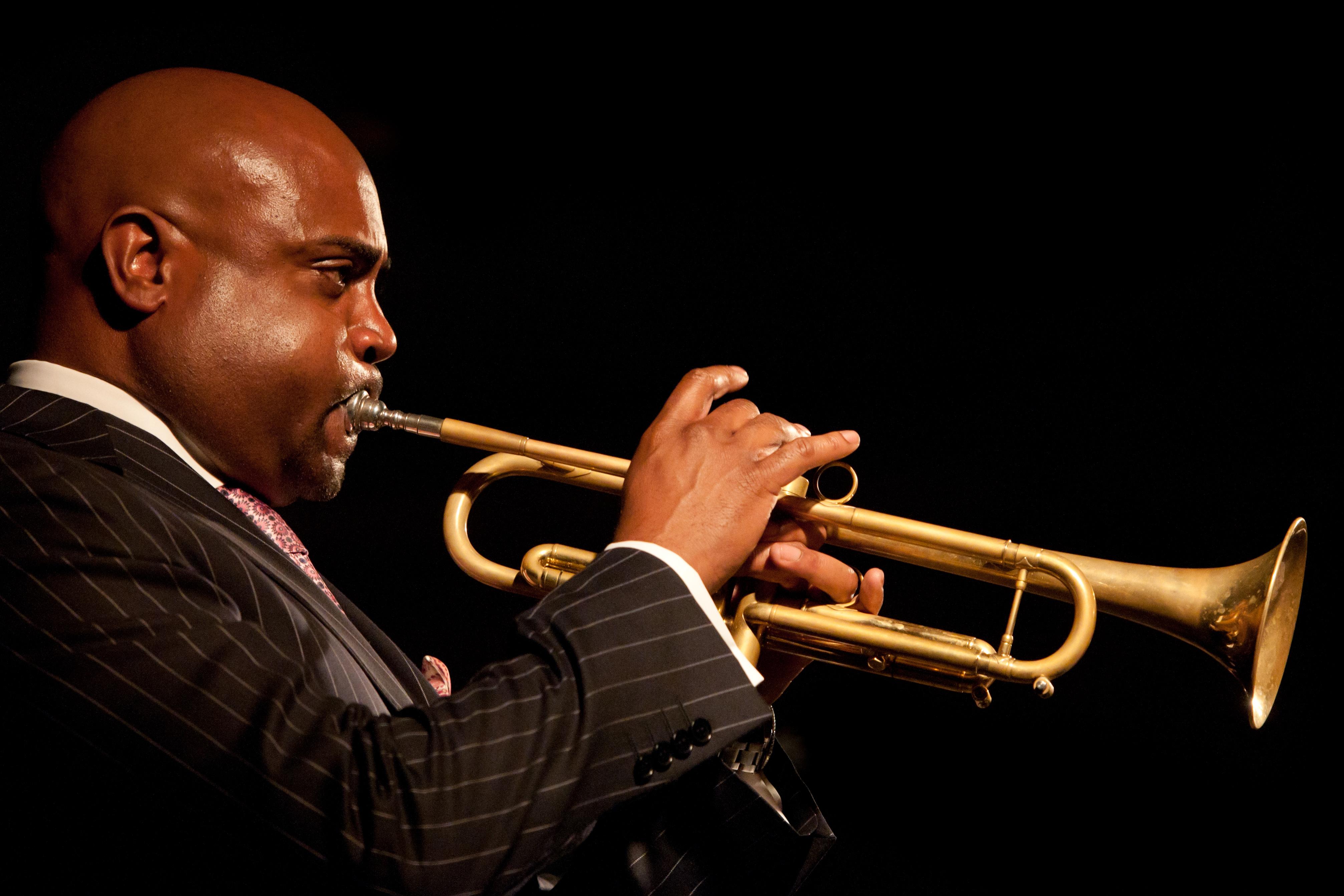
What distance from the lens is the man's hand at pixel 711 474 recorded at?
1.10m

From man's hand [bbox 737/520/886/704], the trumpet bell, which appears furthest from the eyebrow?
the trumpet bell

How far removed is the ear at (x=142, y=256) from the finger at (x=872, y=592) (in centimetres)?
102

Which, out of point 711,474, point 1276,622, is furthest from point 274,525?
point 1276,622

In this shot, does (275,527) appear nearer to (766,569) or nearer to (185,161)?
(185,161)

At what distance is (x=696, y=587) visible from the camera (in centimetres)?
104

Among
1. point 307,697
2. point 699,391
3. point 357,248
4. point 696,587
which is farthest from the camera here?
→ point 357,248

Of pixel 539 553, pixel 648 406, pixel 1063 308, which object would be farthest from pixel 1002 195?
pixel 539 553

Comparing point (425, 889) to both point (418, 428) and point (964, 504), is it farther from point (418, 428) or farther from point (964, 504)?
point (964, 504)

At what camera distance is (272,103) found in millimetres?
1377

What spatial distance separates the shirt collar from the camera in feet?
3.96

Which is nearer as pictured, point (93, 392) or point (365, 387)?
point (93, 392)

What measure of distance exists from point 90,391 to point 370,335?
0.34m

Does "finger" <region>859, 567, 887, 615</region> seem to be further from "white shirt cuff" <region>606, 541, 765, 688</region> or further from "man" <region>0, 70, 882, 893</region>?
"white shirt cuff" <region>606, 541, 765, 688</region>

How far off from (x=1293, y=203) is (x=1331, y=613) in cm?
75
